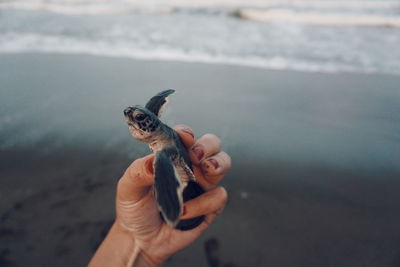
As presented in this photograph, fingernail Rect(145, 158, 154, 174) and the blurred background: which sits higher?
fingernail Rect(145, 158, 154, 174)

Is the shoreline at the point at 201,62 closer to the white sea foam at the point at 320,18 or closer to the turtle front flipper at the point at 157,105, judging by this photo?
the turtle front flipper at the point at 157,105

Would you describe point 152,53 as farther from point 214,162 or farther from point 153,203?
point 214,162

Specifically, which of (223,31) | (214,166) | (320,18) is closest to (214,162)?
(214,166)

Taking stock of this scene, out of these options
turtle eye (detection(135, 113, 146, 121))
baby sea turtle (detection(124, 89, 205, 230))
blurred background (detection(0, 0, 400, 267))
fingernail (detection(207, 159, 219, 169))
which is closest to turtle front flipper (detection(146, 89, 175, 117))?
baby sea turtle (detection(124, 89, 205, 230))

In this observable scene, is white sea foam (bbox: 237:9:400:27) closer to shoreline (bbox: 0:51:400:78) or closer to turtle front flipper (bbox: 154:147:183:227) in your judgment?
shoreline (bbox: 0:51:400:78)

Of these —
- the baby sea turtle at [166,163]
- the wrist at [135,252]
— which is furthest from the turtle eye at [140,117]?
the wrist at [135,252]

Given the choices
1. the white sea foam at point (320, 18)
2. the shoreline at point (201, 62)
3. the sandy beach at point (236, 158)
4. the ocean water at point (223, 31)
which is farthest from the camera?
the white sea foam at point (320, 18)

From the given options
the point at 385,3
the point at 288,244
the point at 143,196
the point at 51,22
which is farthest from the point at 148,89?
the point at 385,3
